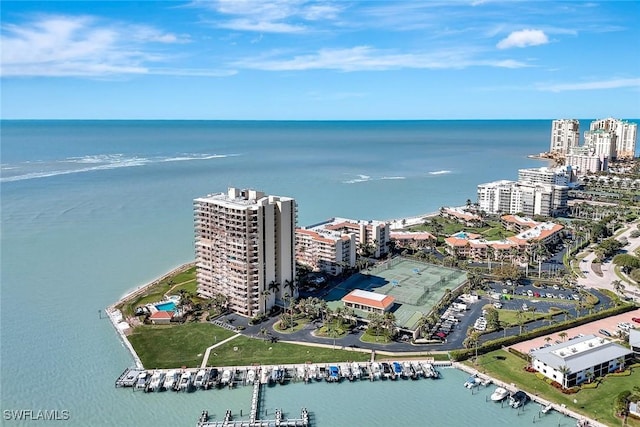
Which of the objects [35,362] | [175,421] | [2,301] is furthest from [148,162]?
[175,421]

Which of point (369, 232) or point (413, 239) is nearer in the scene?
point (369, 232)

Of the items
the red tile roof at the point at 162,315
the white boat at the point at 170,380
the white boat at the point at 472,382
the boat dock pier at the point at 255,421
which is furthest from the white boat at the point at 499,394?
the red tile roof at the point at 162,315

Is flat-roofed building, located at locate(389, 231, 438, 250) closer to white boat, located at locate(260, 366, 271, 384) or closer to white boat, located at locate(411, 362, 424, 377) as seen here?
white boat, located at locate(411, 362, 424, 377)

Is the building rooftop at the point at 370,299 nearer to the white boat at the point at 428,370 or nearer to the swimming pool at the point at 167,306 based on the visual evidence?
the white boat at the point at 428,370

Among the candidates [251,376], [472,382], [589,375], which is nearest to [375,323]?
[472,382]

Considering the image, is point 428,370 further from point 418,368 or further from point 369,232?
point 369,232
